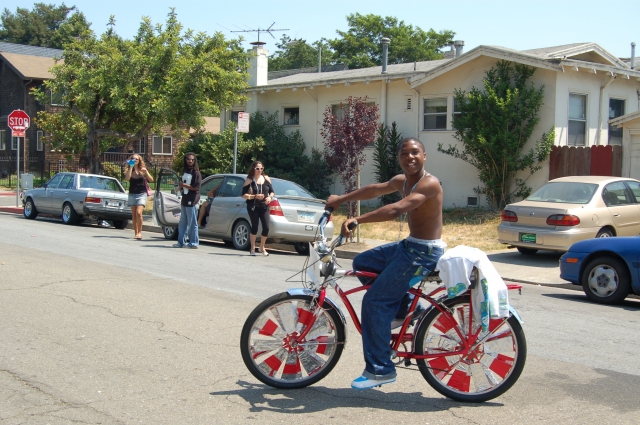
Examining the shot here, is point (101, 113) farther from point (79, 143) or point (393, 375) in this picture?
point (393, 375)

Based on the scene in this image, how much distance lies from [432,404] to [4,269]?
7787mm

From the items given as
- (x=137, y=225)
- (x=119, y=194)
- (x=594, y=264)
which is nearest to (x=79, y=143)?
(x=119, y=194)

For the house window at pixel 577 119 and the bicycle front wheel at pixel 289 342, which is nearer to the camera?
the bicycle front wheel at pixel 289 342

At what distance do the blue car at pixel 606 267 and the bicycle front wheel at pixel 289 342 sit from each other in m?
5.77

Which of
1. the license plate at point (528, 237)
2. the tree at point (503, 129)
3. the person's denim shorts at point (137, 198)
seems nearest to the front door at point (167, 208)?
the person's denim shorts at point (137, 198)

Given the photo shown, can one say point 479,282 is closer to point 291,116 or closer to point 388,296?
point 388,296

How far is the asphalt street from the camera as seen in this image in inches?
191

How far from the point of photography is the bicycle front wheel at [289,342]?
5133mm

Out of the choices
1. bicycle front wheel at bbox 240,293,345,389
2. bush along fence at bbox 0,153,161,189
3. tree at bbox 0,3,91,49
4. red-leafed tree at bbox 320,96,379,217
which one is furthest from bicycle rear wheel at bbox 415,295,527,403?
tree at bbox 0,3,91,49

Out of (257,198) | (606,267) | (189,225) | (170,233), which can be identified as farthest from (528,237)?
(170,233)

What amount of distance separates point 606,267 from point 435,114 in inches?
546

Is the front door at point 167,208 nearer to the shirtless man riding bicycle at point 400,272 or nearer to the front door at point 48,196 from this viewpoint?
the front door at point 48,196

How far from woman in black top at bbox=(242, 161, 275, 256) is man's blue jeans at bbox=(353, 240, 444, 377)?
891 cm

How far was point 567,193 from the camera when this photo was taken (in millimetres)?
13883
